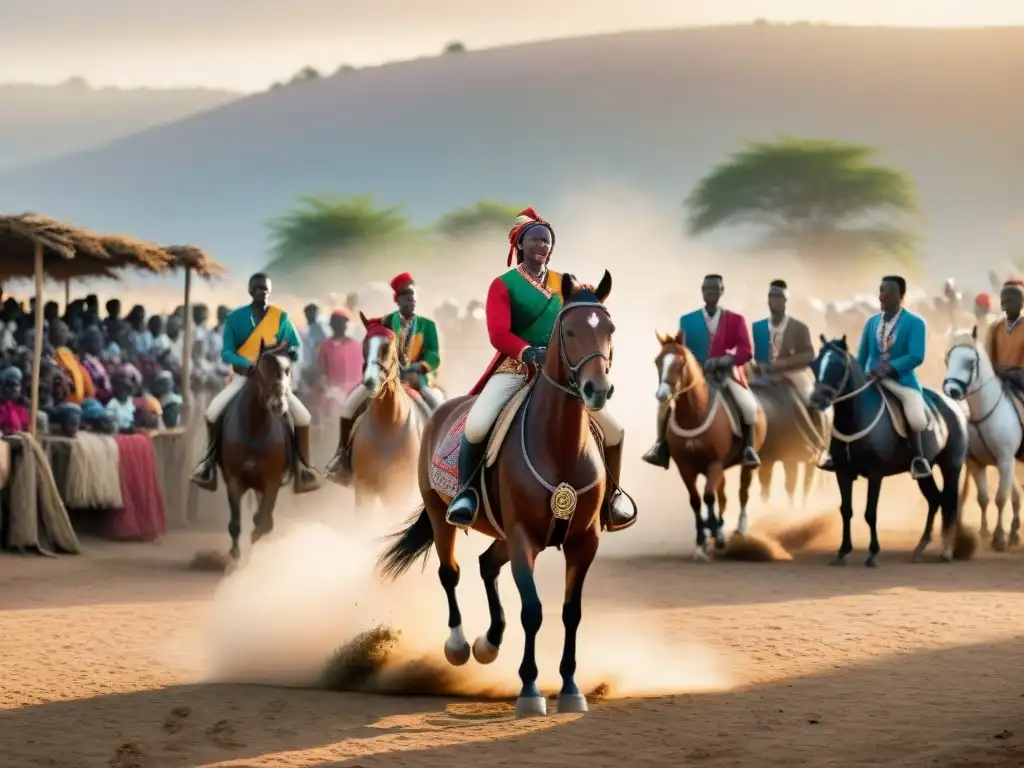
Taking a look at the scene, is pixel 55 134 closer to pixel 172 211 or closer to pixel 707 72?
pixel 172 211

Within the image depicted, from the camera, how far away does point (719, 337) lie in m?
17.3

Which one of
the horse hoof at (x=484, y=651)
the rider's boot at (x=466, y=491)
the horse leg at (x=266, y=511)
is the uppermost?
the rider's boot at (x=466, y=491)

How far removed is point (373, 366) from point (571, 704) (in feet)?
18.4

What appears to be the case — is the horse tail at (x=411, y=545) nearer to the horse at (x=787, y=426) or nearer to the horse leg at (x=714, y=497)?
the horse leg at (x=714, y=497)

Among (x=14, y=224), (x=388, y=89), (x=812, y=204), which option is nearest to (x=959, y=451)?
(x=14, y=224)

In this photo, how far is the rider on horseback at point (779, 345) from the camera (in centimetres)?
1906

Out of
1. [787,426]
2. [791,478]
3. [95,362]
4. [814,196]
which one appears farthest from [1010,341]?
[814,196]

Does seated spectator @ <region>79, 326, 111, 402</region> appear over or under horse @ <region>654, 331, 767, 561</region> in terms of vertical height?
over

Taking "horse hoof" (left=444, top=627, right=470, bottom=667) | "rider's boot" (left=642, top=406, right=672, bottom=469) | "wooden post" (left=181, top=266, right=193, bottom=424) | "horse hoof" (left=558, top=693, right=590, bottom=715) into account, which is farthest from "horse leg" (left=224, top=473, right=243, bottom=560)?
"horse hoof" (left=558, top=693, right=590, bottom=715)

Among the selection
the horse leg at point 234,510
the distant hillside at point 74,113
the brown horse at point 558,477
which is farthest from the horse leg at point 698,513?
the distant hillside at point 74,113

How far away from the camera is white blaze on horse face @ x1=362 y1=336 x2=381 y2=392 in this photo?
45.3 ft

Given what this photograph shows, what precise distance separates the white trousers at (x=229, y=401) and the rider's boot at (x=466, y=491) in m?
6.43

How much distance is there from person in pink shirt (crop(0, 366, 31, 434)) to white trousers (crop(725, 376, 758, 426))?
23.7ft

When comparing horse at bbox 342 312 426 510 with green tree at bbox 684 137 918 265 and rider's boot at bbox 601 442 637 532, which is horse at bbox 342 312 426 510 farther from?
green tree at bbox 684 137 918 265
